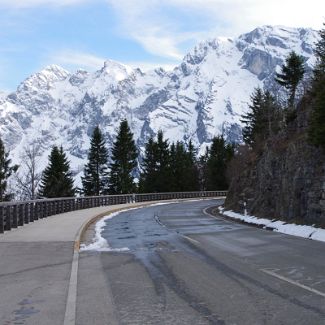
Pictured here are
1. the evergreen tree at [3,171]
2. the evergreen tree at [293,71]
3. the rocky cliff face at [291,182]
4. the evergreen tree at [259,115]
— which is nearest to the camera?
the rocky cliff face at [291,182]

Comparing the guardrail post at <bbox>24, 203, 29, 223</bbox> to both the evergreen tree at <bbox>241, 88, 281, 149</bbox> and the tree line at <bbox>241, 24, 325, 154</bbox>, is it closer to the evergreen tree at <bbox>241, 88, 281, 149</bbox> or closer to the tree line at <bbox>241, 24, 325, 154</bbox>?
the tree line at <bbox>241, 24, 325, 154</bbox>

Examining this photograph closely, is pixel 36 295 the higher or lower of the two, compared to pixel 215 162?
lower

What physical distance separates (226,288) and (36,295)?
3095 millimetres

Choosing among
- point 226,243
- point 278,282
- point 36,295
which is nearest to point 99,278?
point 36,295

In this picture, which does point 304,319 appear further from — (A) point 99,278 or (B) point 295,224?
(B) point 295,224

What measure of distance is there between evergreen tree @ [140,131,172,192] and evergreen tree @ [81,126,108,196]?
27.6ft

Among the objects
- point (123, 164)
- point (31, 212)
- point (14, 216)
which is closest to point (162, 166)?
point (123, 164)

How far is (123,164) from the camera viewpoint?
8638 centimetres

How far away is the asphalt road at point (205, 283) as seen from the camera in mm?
7598

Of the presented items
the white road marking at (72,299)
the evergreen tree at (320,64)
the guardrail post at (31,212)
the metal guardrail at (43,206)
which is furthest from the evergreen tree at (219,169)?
the white road marking at (72,299)

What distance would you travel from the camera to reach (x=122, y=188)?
276 ft

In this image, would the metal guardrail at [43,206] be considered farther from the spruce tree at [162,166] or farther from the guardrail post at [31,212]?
the spruce tree at [162,166]

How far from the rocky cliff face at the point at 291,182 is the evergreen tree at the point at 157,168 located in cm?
5644

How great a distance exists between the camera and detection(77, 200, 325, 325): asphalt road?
7598 mm
